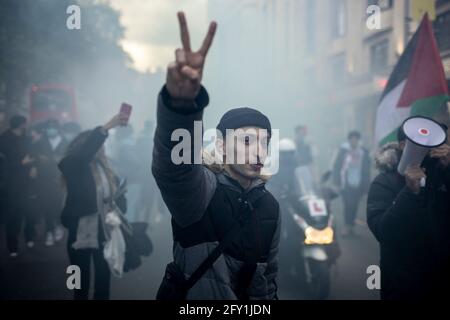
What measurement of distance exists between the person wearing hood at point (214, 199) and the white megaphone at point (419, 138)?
0.83 m

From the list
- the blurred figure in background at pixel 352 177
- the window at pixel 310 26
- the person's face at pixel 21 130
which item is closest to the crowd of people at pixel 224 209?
the person's face at pixel 21 130

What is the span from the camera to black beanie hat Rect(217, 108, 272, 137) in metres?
1.97

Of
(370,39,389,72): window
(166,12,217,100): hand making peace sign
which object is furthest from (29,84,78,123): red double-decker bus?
(166,12,217,100): hand making peace sign

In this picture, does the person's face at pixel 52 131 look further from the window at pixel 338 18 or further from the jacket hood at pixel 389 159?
the window at pixel 338 18

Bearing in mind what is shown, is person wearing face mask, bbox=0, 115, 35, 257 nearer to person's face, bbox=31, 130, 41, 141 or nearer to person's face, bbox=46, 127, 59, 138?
person's face, bbox=31, 130, 41, 141

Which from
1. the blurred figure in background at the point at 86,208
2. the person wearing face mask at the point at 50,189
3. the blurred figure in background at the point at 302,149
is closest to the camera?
the blurred figure in background at the point at 86,208

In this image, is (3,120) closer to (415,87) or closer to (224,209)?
(415,87)

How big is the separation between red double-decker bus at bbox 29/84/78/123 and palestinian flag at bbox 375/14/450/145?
15.7 meters

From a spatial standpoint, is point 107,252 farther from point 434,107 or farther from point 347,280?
point 434,107

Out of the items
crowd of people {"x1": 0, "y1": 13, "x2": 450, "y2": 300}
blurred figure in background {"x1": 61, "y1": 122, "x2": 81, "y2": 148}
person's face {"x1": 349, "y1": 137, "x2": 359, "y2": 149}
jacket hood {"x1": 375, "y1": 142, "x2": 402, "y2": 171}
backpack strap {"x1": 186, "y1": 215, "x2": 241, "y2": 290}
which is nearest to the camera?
crowd of people {"x1": 0, "y1": 13, "x2": 450, "y2": 300}

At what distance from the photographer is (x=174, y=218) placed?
175cm

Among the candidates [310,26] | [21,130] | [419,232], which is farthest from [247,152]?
[310,26]

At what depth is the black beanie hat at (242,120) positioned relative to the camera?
6.46ft
